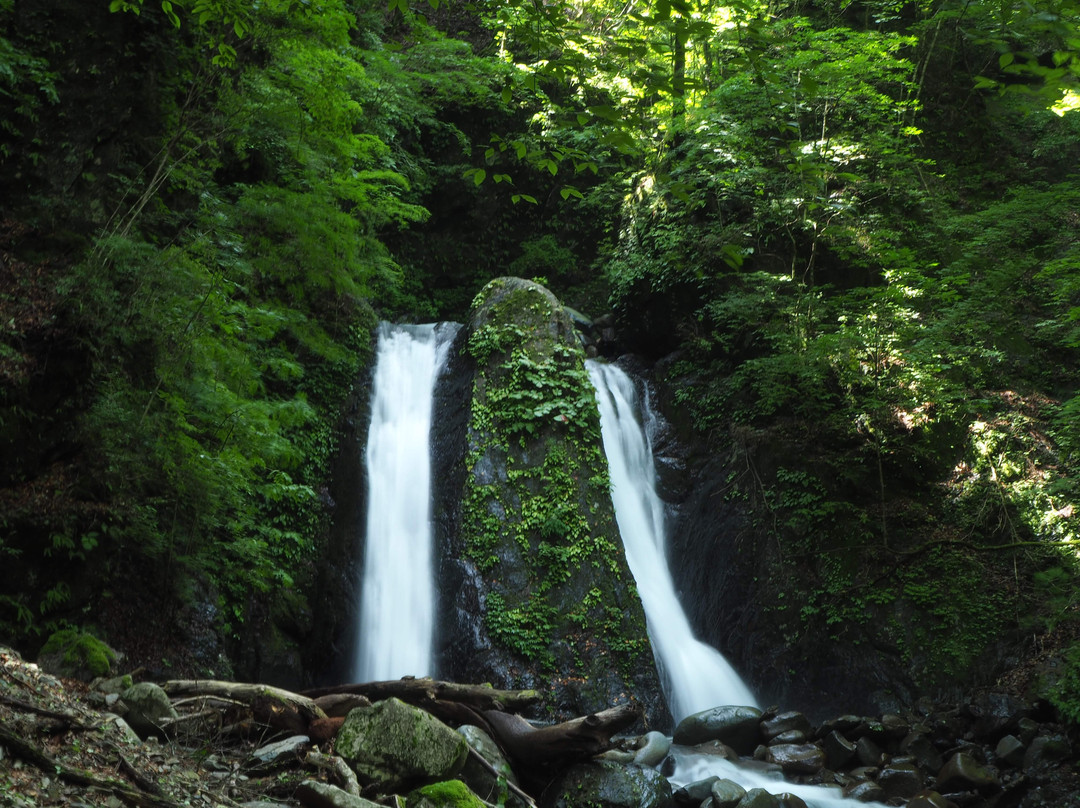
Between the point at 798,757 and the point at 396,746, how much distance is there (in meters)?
5.49

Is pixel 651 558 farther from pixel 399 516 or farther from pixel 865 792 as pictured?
pixel 865 792

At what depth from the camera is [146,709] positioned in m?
4.07

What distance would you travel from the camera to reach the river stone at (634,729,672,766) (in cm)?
722

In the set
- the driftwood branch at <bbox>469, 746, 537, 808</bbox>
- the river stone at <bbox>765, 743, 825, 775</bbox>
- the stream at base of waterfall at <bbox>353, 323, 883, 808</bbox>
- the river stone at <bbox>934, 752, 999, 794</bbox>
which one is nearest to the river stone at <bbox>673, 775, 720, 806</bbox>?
the stream at base of waterfall at <bbox>353, 323, 883, 808</bbox>

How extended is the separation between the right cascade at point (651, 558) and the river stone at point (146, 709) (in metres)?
6.68

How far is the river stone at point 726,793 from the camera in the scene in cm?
641

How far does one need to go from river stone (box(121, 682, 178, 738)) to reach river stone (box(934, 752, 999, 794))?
742 centimetres

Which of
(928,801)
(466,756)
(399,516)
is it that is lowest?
(928,801)

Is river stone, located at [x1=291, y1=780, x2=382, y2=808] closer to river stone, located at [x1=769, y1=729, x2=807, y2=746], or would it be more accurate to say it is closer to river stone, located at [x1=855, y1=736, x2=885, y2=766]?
river stone, located at [x1=769, y1=729, x2=807, y2=746]

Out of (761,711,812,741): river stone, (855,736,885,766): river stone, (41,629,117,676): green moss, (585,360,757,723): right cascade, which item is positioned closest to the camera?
(41,629,117,676): green moss

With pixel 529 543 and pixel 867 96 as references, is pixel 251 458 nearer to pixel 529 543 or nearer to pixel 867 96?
pixel 529 543

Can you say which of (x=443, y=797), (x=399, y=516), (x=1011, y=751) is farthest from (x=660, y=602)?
(x=443, y=797)

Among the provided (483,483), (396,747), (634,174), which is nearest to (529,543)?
(483,483)

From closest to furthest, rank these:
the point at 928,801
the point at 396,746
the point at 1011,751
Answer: the point at 396,746, the point at 928,801, the point at 1011,751
